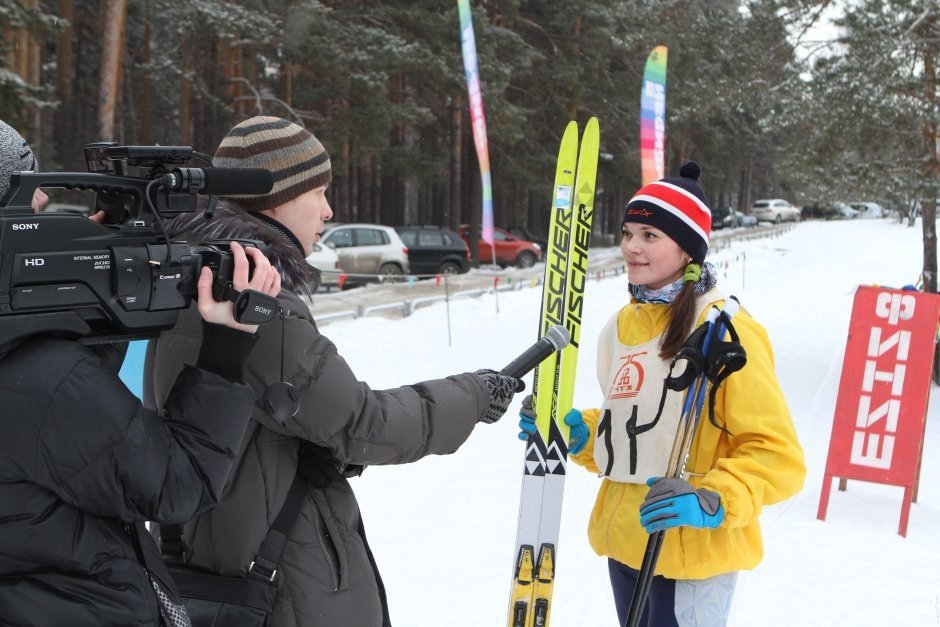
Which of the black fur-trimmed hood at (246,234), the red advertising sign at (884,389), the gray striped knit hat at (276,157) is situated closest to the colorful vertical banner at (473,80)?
the red advertising sign at (884,389)

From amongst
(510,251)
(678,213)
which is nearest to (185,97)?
(510,251)

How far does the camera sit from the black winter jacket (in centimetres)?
129

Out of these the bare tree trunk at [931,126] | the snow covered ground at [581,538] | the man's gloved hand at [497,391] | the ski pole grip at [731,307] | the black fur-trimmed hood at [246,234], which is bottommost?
the snow covered ground at [581,538]

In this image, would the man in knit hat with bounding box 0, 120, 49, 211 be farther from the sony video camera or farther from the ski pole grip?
the ski pole grip

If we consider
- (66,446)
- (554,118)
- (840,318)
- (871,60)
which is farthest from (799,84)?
(554,118)

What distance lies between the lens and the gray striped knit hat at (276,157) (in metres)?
1.87

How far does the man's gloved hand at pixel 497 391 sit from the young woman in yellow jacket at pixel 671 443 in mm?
460

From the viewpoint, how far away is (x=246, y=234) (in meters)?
1.72

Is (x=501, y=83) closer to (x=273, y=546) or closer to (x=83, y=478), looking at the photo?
(x=273, y=546)

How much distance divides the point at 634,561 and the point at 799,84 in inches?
383

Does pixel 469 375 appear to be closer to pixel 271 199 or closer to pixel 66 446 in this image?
pixel 271 199

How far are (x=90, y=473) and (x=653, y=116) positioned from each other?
44.3 feet

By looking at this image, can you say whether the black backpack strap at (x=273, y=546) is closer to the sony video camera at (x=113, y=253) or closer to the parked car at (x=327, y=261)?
the sony video camera at (x=113, y=253)

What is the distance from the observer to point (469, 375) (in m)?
1.93
